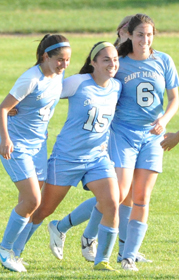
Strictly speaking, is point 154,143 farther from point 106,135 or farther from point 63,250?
point 63,250

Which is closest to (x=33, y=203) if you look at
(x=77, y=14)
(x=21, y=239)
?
(x=21, y=239)

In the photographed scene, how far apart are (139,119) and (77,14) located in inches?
1264

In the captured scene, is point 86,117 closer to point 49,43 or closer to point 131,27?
point 49,43

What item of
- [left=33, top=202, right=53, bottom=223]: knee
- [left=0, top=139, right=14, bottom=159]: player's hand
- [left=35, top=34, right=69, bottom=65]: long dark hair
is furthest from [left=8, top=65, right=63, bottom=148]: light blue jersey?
[left=33, top=202, right=53, bottom=223]: knee

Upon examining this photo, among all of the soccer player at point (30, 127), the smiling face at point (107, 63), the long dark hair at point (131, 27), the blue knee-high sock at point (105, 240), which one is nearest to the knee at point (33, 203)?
the soccer player at point (30, 127)

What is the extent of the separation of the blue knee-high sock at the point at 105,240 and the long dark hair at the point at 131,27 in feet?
5.36

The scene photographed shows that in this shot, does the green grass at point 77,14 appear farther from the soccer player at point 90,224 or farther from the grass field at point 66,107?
the soccer player at point 90,224

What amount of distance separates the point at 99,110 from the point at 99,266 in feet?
4.39

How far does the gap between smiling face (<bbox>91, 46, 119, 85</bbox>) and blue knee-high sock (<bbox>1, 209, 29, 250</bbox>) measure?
1.42m

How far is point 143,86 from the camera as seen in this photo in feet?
17.4

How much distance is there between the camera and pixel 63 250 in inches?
245

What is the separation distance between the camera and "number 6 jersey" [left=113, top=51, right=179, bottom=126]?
5305mm

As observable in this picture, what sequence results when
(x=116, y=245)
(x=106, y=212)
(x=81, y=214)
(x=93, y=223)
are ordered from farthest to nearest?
(x=116, y=245)
(x=81, y=214)
(x=93, y=223)
(x=106, y=212)

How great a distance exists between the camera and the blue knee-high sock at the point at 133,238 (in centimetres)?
521
